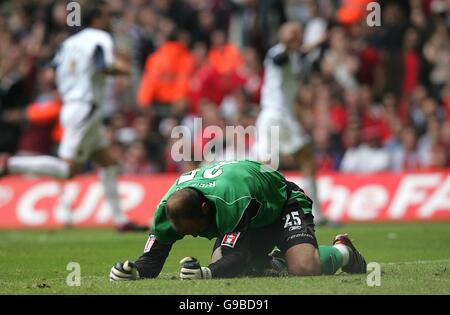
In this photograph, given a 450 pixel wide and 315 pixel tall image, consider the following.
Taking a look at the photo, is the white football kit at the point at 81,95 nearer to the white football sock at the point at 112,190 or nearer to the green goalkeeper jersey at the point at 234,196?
the white football sock at the point at 112,190

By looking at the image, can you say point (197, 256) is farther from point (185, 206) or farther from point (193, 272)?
point (185, 206)

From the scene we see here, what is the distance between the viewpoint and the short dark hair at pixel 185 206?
784 cm

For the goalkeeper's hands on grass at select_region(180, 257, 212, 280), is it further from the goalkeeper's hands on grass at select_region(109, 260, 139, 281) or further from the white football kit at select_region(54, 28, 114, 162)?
the white football kit at select_region(54, 28, 114, 162)

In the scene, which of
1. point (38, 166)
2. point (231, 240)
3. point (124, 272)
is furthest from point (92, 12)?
point (124, 272)

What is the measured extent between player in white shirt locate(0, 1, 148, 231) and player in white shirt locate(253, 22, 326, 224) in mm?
2452

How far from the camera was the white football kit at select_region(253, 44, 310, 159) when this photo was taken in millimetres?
16203

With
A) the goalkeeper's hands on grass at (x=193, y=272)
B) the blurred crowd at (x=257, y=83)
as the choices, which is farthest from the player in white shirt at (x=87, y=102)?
the goalkeeper's hands on grass at (x=193, y=272)

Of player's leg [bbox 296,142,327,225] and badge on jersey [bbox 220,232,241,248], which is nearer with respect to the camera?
badge on jersey [bbox 220,232,241,248]

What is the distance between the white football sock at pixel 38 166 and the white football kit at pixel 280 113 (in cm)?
315

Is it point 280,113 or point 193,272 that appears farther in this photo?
point 280,113

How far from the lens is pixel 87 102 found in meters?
15.8

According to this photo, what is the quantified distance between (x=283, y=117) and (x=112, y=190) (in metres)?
2.99

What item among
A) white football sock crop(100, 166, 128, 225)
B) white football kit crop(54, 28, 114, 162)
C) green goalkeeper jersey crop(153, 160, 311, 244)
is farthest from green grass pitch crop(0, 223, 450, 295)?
white football kit crop(54, 28, 114, 162)
